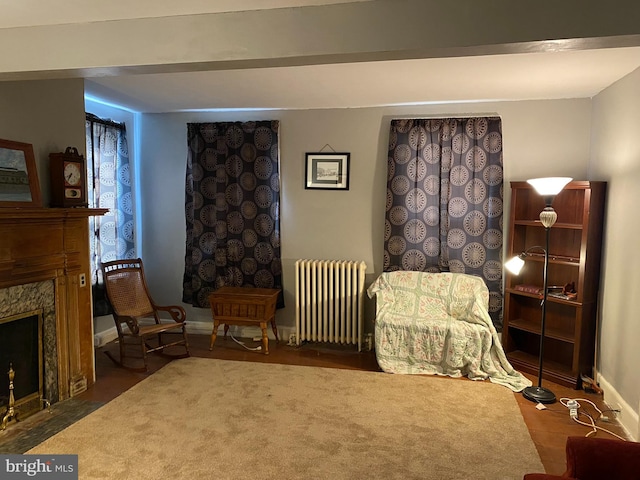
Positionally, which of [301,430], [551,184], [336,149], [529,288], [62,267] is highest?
[336,149]

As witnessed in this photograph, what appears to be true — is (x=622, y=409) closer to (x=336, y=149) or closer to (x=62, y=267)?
(x=336, y=149)

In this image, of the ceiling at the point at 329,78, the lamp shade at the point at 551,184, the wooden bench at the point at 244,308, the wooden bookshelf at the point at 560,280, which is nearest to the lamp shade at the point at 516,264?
the wooden bookshelf at the point at 560,280

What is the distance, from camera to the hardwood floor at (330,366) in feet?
9.24

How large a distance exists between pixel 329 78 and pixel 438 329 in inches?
A: 86.5

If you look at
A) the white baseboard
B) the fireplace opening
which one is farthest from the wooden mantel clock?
the white baseboard

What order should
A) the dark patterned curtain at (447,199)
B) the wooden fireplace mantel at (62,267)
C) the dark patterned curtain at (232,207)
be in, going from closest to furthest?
the wooden fireplace mantel at (62,267), the dark patterned curtain at (447,199), the dark patterned curtain at (232,207)

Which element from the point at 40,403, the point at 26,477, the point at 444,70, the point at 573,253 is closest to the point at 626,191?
the point at 573,253

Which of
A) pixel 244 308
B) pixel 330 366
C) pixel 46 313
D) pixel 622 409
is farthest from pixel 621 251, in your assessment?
pixel 46 313

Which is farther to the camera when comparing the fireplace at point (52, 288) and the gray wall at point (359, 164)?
the gray wall at point (359, 164)

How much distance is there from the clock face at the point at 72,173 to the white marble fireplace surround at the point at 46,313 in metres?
0.74

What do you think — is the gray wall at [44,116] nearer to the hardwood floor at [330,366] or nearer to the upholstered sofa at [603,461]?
the hardwood floor at [330,366]

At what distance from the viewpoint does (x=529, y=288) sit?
389cm

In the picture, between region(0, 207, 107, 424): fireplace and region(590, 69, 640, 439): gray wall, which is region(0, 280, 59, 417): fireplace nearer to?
region(0, 207, 107, 424): fireplace

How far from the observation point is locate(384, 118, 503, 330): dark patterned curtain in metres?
4.19
